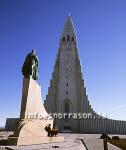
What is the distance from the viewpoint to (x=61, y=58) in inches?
2630

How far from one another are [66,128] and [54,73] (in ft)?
46.4

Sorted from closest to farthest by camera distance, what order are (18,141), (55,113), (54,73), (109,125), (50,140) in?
(18,141), (50,140), (109,125), (55,113), (54,73)

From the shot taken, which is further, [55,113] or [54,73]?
[54,73]

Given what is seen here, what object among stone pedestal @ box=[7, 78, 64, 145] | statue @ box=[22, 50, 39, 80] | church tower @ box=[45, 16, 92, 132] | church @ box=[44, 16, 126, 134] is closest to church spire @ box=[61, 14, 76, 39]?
church @ box=[44, 16, 126, 134]

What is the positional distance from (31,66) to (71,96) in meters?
45.1

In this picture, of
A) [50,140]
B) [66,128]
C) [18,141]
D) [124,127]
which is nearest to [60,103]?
[66,128]

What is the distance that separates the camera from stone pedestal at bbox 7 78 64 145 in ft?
49.9

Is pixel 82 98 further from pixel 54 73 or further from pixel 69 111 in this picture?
pixel 54 73

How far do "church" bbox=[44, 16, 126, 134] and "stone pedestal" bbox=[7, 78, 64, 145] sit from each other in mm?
37630

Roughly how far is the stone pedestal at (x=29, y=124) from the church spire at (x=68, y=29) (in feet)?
170

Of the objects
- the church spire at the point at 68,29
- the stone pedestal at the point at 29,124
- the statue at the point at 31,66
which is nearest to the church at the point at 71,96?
the church spire at the point at 68,29

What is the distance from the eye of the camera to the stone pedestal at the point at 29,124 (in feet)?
49.9

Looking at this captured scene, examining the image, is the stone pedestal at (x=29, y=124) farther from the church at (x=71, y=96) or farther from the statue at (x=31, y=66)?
the church at (x=71, y=96)

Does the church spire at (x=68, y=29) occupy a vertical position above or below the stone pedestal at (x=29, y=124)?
above
